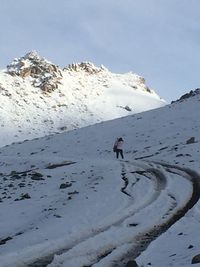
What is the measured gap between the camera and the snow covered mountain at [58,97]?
7838cm

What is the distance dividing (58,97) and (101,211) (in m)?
80.1

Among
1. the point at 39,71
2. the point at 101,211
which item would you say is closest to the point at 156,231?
the point at 101,211

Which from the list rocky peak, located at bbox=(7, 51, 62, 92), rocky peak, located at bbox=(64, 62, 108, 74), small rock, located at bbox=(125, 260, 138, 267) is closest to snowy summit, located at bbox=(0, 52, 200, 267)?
small rock, located at bbox=(125, 260, 138, 267)

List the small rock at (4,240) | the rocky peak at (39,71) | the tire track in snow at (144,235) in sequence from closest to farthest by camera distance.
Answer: the tire track in snow at (144,235), the small rock at (4,240), the rocky peak at (39,71)

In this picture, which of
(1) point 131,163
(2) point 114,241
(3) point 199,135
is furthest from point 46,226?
(3) point 199,135

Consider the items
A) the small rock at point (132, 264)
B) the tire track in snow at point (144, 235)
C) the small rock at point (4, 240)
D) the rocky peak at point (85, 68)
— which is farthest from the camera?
the rocky peak at point (85, 68)

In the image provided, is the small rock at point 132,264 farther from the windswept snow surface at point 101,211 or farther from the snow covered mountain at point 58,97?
the snow covered mountain at point 58,97

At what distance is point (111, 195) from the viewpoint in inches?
656

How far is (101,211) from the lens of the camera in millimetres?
13898

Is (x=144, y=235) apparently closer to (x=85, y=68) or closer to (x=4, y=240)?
(x=4, y=240)

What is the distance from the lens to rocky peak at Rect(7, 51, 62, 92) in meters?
97.3

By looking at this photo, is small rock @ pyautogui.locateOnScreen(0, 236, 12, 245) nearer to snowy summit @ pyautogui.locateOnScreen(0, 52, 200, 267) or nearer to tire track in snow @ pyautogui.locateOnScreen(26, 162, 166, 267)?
snowy summit @ pyautogui.locateOnScreen(0, 52, 200, 267)

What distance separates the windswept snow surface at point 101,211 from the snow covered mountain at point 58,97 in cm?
4336

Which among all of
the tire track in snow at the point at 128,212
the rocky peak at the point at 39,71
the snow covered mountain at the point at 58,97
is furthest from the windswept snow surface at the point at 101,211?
the rocky peak at the point at 39,71
